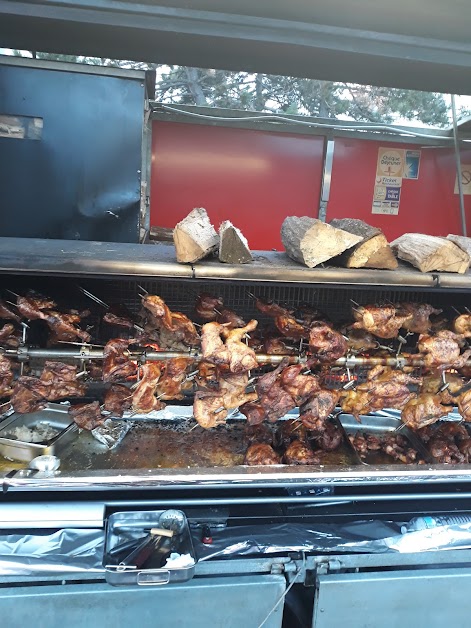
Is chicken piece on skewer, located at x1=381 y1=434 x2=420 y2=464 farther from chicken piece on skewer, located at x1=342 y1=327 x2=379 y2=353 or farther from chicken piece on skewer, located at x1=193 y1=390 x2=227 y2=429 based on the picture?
chicken piece on skewer, located at x1=193 y1=390 x2=227 y2=429

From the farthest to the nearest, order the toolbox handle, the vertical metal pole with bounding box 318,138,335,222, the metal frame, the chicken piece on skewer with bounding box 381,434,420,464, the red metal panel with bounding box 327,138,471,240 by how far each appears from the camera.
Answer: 1. the red metal panel with bounding box 327,138,471,240
2. the vertical metal pole with bounding box 318,138,335,222
3. the metal frame
4. the chicken piece on skewer with bounding box 381,434,420,464
5. the toolbox handle

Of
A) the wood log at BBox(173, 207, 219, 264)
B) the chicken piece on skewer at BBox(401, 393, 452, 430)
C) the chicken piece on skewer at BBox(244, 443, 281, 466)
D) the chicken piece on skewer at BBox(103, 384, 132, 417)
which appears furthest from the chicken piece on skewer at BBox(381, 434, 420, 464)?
the wood log at BBox(173, 207, 219, 264)

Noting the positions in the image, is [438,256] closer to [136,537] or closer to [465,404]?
[465,404]

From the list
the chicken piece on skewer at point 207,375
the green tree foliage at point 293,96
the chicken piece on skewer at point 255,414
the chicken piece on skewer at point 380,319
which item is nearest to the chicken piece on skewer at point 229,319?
the chicken piece on skewer at point 207,375

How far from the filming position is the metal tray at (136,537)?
1.69 m

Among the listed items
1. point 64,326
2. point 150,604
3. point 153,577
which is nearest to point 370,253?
point 64,326

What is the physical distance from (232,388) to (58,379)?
892 millimetres

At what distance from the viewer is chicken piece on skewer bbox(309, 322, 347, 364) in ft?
7.59

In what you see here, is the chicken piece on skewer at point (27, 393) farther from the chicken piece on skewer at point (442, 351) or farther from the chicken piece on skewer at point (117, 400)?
the chicken piece on skewer at point (442, 351)

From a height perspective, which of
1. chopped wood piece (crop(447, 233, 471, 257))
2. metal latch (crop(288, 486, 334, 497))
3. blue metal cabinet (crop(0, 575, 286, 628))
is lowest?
blue metal cabinet (crop(0, 575, 286, 628))

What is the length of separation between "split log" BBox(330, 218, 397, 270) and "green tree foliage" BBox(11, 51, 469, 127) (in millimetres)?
7570

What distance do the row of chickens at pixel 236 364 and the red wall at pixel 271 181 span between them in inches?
108

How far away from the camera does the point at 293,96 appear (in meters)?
9.18

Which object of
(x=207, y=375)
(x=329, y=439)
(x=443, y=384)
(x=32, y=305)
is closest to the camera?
(x=32, y=305)
